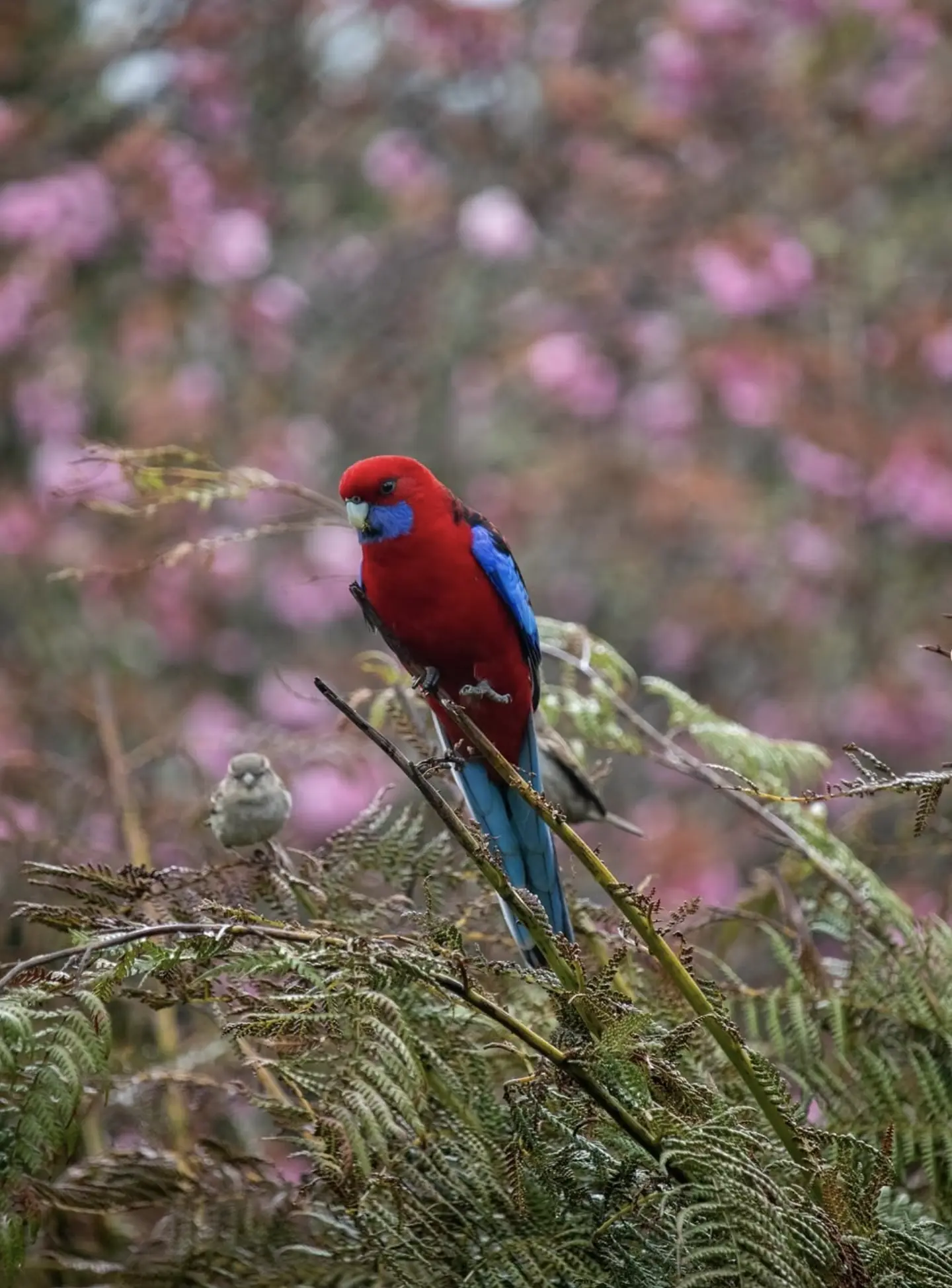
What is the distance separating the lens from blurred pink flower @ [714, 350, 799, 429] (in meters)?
5.08

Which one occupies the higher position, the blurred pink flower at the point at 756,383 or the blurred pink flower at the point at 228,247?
the blurred pink flower at the point at 228,247

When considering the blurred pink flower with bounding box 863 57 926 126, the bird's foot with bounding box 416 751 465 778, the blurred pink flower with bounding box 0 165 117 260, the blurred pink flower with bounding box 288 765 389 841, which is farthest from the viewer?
the blurred pink flower with bounding box 863 57 926 126

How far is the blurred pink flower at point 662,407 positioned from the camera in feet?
18.1

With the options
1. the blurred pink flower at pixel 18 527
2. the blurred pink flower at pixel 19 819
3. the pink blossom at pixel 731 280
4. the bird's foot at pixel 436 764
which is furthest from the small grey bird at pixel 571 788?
the pink blossom at pixel 731 280

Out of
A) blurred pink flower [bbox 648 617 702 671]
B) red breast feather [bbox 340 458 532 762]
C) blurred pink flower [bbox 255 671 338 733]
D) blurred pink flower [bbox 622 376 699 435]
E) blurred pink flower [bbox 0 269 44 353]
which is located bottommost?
red breast feather [bbox 340 458 532 762]

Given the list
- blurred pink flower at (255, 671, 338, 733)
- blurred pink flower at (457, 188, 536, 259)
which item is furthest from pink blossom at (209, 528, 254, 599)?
blurred pink flower at (457, 188, 536, 259)

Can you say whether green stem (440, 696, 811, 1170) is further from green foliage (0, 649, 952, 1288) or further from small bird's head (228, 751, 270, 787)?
small bird's head (228, 751, 270, 787)

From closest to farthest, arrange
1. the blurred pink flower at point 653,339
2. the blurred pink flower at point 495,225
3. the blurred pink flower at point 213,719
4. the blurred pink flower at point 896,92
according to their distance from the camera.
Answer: the blurred pink flower at point 213,719
the blurred pink flower at point 896,92
the blurred pink flower at point 495,225
the blurred pink flower at point 653,339

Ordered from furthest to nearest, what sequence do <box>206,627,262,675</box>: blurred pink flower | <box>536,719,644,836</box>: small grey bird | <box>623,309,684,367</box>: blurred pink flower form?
<box>623,309,684,367</box>: blurred pink flower
<box>206,627,262,675</box>: blurred pink flower
<box>536,719,644,836</box>: small grey bird

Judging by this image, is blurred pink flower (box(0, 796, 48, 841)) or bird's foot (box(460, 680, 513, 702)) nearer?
bird's foot (box(460, 680, 513, 702))

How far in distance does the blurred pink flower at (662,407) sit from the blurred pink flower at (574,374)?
8 centimetres

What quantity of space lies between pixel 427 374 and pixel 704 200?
1.29 m

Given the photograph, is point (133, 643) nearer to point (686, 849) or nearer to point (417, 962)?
point (686, 849)

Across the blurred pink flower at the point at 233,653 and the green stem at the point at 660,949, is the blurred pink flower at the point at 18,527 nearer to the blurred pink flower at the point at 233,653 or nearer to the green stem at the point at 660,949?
the blurred pink flower at the point at 233,653
